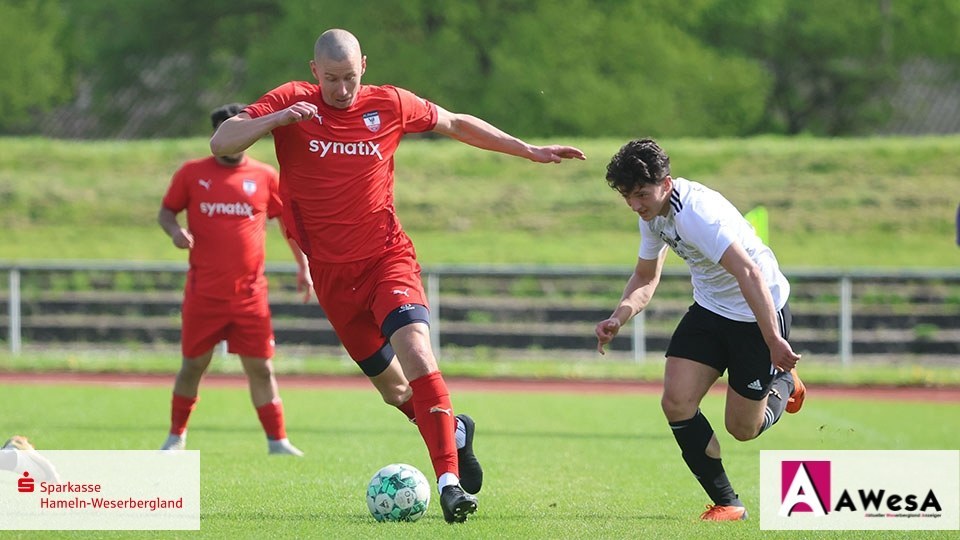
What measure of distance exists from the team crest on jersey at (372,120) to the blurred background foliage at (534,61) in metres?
22.2

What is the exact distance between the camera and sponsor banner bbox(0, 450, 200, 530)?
636 cm

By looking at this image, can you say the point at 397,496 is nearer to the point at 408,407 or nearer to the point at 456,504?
the point at 456,504

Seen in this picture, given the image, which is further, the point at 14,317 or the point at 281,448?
the point at 14,317

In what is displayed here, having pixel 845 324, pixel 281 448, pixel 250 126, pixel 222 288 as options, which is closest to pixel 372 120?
pixel 250 126

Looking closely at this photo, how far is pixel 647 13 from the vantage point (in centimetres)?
3089

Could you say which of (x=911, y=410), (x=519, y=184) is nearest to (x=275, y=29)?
(x=519, y=184)

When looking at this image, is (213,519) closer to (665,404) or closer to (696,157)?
(665,404)

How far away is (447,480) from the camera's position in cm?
674

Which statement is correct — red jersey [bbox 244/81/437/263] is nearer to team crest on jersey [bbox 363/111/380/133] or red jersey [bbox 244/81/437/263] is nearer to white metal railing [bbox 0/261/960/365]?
team crest on jersey [bbox 363/111/380/133]

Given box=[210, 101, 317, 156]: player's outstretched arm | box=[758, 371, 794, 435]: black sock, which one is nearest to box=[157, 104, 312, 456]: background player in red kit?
box=[210, 101, 317, 156]: player's outstretched arm

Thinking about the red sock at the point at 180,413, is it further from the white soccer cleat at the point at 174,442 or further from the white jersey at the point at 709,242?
the white jersey at the point at 709,242

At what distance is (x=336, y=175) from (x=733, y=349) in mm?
2272

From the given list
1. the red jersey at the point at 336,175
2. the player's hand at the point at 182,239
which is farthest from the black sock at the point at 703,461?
the player's hand at the point at 182,239

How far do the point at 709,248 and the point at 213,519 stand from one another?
274cm
